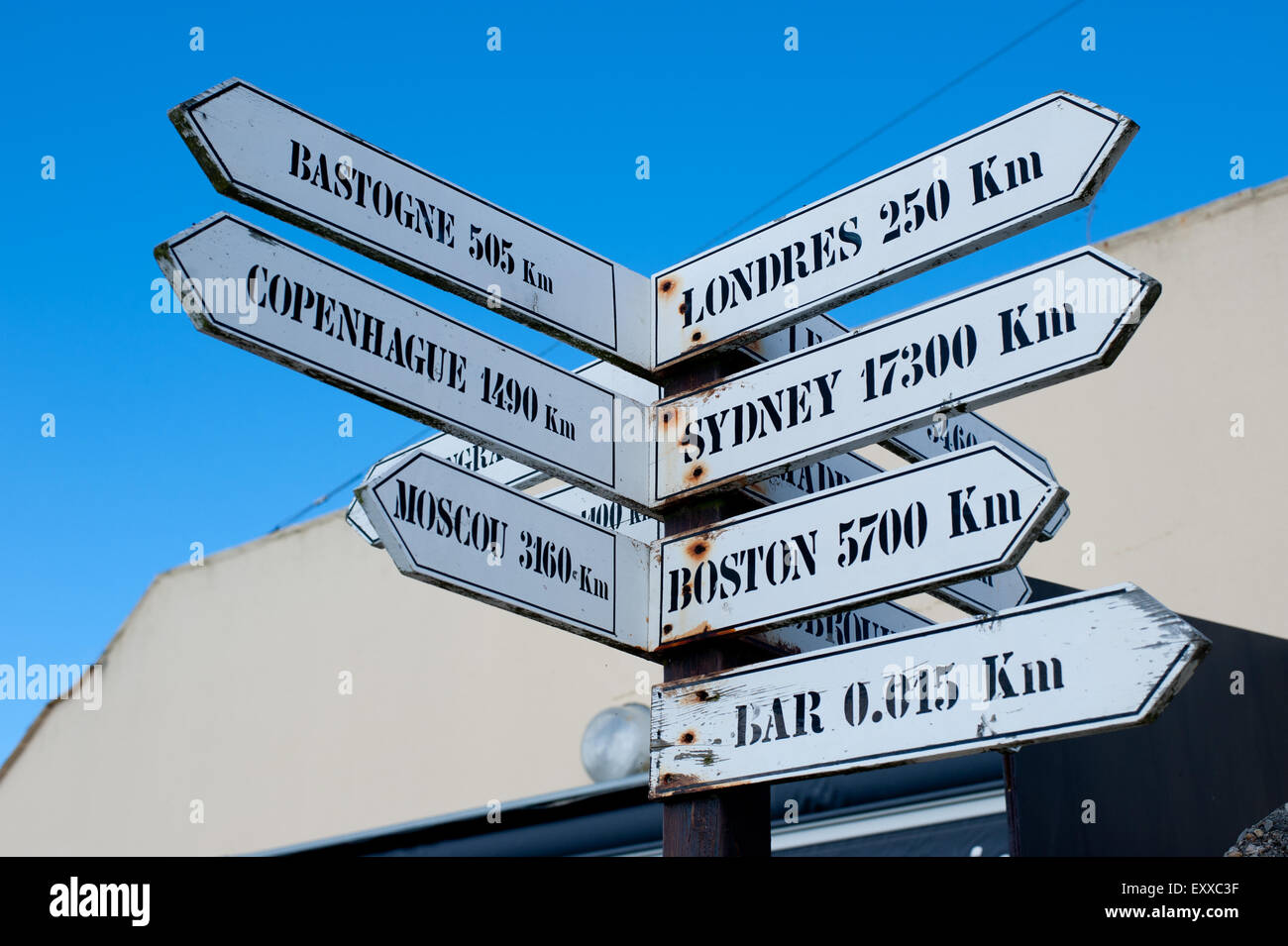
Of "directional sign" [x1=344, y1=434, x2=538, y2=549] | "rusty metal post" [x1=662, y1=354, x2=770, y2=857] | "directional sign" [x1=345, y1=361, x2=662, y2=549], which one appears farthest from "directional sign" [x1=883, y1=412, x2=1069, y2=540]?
"directional sign" [x1=344, y1=434, x2=538, y2=549]

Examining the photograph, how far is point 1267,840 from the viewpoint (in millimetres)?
3787

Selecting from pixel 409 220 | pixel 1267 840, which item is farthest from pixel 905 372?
pixel 1267 840

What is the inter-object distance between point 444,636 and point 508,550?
25.2ft

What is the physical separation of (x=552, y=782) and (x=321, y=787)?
251cm

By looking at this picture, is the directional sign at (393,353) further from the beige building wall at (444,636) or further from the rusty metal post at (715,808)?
the beige building wall at (444,636)

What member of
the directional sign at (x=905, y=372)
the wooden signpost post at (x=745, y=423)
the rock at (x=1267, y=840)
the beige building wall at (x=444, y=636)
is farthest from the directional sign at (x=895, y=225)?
the beige building wall at (x=444, y=636)

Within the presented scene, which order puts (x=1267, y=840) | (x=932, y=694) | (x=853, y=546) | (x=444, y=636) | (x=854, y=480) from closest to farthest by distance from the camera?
(x=932, y=694) → (x=853, y=546) → (x=1267, y=840) → (x=854, y=480) → (x=444, y=636)

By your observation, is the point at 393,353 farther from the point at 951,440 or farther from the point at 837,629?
the point at 951,440

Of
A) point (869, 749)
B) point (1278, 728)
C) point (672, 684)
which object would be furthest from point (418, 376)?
point (1278, 728)

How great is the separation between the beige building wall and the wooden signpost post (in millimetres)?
3982

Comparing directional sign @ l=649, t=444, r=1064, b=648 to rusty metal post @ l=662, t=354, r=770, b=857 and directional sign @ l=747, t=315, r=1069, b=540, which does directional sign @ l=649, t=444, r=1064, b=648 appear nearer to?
rusty metal post @ l=662, t=354, r=770, b=857

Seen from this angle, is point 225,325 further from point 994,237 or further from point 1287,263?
point 1287,263

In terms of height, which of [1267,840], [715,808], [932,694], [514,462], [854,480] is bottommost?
[1267,840]

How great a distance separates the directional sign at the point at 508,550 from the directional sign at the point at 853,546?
0.12 metres
